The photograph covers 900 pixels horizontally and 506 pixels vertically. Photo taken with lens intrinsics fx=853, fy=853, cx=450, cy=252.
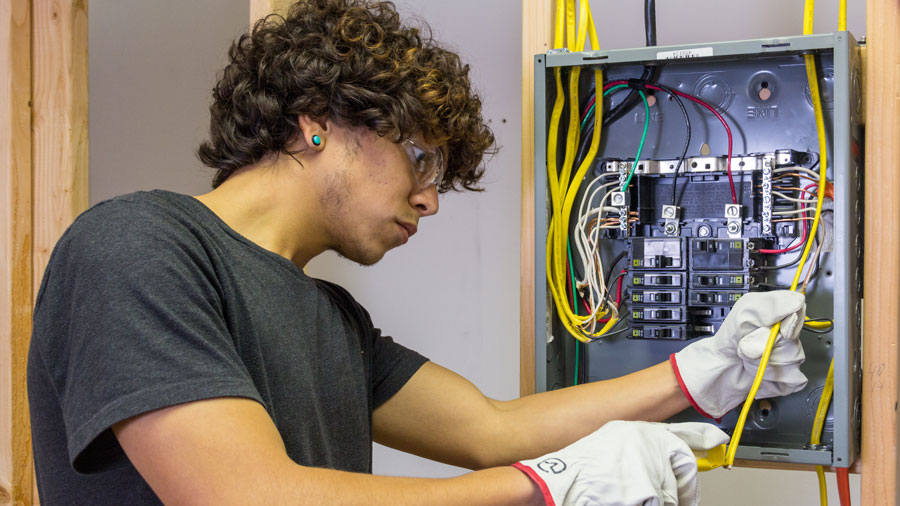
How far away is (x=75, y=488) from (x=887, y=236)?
1.13m

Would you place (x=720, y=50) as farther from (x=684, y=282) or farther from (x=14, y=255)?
(x=14, y=255)

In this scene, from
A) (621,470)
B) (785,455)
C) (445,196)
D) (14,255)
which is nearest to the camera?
(621,470)

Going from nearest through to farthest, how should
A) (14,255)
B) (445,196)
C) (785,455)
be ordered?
(785,455), (14,255), (445,196)

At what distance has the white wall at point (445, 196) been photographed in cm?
219

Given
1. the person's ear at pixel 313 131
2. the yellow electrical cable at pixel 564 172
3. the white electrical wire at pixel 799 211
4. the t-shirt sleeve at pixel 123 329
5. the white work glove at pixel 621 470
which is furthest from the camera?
the yellow electrical cable at pixel 564 172

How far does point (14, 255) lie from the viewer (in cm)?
174

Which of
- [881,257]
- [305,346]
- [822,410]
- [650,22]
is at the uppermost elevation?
[650,22]

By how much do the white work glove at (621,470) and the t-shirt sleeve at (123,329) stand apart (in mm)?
363

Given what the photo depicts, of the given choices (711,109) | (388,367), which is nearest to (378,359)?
(388,367)

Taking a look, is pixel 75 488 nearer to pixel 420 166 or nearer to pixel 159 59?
pixel 420 166

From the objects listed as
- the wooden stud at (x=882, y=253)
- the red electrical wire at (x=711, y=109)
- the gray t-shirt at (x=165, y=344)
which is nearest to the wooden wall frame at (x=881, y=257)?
the wooden stud at (x=882, y=253)

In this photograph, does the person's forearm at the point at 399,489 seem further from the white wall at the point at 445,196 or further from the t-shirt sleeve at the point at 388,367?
the white wall at the point at 445,196

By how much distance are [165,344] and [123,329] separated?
0.14 feet

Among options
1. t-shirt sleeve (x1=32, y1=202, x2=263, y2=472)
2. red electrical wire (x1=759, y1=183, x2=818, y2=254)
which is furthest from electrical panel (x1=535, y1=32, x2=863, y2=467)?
t-shirt sleeve (x1=32, y1=202, x2=263, y2=472)
